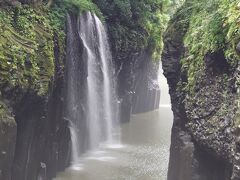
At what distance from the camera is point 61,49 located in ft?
47.8

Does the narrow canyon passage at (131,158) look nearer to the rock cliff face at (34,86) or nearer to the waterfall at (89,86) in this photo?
the waterfall at (89,86)

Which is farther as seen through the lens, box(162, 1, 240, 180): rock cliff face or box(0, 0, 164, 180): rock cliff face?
box(0, 0, 164, 180): rock cliff face

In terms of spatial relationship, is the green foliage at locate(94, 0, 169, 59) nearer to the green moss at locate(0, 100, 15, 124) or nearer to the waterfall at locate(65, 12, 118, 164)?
the waterfall at locate(65, 12, 118, 164)

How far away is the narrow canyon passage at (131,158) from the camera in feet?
47.9

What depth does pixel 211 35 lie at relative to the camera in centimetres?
906

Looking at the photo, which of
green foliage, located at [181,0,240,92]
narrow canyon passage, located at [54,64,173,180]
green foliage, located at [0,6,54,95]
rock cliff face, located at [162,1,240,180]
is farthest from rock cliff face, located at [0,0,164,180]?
green foliage, located at [181,0,240,92]

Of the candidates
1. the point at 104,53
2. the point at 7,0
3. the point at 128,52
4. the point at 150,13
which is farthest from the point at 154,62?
the point at 7,0

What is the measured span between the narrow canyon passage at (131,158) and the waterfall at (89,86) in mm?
813

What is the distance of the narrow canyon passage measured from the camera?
14.6m

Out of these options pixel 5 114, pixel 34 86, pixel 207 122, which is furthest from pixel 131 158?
pixel 207 122

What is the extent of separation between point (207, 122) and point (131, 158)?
842cm

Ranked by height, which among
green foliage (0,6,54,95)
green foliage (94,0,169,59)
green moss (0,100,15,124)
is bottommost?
green moss (0,100,15,124)

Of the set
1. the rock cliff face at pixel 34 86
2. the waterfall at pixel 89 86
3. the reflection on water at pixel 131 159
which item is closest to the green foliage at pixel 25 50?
the rock cliff face at pixel 34 86

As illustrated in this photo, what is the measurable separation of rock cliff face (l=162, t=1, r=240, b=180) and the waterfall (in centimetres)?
573
